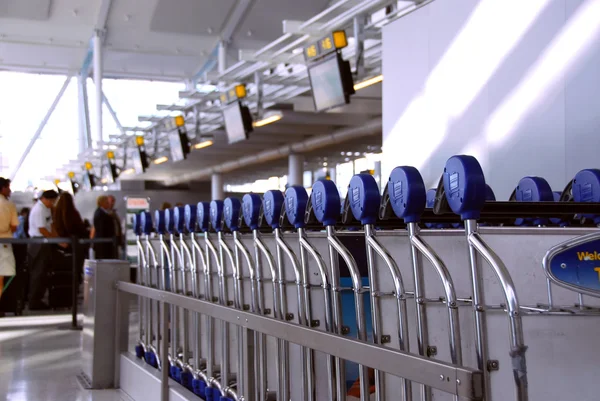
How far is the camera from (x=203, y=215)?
4055 millimetres

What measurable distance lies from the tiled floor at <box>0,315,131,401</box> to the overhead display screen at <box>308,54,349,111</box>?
355cm

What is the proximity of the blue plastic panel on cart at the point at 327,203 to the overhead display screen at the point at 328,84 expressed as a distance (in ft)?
17.4

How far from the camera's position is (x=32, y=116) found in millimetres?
25156

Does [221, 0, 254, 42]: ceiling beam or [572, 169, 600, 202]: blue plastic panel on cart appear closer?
[572, 169, 600, 202]: blue plastic panel on cart

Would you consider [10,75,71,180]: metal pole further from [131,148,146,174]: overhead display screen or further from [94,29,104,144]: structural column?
[131,148,146,174]: overhead display screen

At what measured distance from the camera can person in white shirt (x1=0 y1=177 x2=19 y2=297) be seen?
29.3 feet

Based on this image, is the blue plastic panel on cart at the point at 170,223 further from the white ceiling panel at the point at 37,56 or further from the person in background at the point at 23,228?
the white ceiling panel at the point at 37,56

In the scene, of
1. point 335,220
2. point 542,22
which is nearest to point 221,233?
point 335,220

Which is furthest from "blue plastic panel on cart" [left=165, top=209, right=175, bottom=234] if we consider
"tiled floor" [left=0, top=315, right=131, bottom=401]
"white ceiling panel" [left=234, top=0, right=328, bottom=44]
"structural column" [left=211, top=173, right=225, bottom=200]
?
"structural column" [left=211, top=173, right=225, bottom=200]

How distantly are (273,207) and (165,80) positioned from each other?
22062 millimetres

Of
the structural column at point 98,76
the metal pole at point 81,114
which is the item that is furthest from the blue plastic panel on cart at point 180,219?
the metal pole at point 81,114

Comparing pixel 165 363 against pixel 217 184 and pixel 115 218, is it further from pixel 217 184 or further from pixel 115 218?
pixel 217 184

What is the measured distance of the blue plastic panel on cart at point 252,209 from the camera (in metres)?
3.31

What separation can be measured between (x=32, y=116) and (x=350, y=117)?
1450 cm
